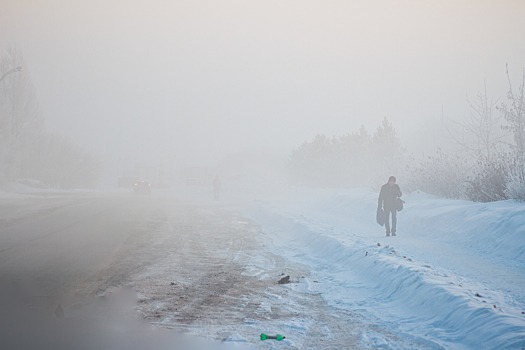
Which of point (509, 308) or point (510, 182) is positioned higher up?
point (510, 182)

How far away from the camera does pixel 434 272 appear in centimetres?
791

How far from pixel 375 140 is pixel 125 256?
172ft

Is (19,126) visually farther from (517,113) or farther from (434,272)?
(434,272)

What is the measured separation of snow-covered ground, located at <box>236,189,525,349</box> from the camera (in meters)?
5.28

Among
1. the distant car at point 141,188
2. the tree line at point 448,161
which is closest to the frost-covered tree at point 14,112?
the distant car at point 141,188

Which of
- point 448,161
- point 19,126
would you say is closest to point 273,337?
point 448,161

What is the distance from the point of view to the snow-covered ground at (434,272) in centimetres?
528

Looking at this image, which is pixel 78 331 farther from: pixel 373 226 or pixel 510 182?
pixel 373 226

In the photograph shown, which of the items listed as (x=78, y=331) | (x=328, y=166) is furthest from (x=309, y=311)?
(x=328, y=166)

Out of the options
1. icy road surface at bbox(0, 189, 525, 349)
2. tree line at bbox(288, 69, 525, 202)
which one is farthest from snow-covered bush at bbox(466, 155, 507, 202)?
icy road surface at bbox(0, 189, 525, 349)

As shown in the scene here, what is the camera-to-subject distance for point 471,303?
5.73 m

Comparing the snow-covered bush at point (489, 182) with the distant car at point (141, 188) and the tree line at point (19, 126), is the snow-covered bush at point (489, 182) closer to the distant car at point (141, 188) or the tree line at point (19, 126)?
the tree line at point (19, 126)

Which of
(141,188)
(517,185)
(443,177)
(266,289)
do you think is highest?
(443,177)

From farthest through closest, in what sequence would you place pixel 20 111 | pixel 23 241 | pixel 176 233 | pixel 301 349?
pixel 20 111 → pixel 176 233 → pixel 23 241 → pixel 301 349
